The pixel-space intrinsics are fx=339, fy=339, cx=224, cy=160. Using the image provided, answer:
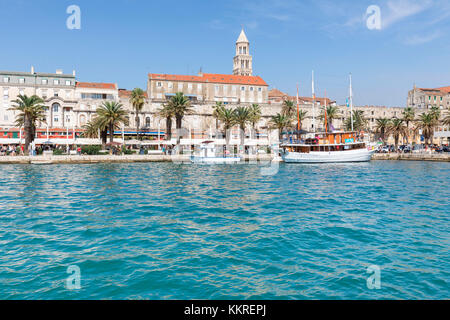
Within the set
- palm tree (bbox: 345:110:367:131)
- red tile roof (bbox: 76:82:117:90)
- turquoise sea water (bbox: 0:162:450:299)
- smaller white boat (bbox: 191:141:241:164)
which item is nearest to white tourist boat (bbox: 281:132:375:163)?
smaller white boat (bbox: 191:141:241:164)

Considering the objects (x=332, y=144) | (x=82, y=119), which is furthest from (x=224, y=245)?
(x=82, y=119)

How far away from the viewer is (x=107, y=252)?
32.9 ft

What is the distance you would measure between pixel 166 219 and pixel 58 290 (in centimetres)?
696

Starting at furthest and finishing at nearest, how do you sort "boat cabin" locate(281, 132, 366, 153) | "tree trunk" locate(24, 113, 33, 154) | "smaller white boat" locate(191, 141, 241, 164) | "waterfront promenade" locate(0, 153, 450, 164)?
"boat cabin" locate(281, 132, 366, 153) < "smaller white boat" locate(191, 141, 241, 164) < "tree trunk" locate(24, 113, 33, 154) < "waterfront promenade" locate(0, 153, 450, 164)

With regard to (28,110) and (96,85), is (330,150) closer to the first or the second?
(28,110)

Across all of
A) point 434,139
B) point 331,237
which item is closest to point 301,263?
point 331,237

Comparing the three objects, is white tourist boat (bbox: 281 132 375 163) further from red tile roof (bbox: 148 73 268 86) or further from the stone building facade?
the stone building facade

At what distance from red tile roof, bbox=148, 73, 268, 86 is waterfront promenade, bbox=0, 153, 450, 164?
3250cm

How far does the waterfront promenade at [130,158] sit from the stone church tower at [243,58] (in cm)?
7244

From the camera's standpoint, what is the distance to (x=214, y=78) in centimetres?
8494

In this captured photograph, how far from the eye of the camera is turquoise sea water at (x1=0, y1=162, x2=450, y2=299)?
7.68 meters

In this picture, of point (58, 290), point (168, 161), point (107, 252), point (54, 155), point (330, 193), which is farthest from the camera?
point (168, 161)

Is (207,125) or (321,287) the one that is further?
(207,125)
